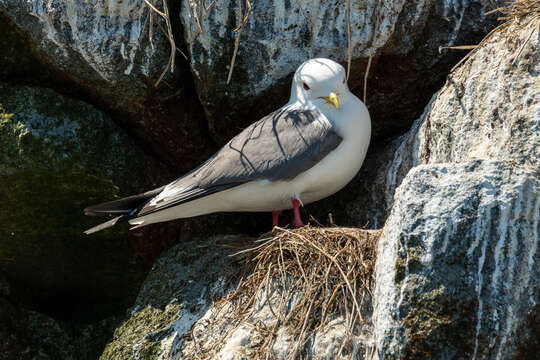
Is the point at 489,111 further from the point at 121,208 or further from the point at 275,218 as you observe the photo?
the point at 121,208

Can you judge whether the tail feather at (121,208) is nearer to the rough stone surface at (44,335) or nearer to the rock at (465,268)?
the rough stone surface at (44,335)

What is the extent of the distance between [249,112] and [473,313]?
2.24 m

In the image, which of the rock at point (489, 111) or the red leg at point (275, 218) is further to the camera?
the red leg at point (275, 218)

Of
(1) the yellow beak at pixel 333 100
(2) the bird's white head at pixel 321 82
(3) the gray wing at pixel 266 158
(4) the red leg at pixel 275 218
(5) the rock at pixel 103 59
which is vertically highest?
(5) the rock at pixel 103 59

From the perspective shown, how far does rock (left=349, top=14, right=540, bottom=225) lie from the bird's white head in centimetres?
54

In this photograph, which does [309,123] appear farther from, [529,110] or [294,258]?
[529,110]

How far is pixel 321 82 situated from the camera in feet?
13.0

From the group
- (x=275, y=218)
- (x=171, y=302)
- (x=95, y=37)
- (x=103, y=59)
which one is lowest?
(x=171, y=302)

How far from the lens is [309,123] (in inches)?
158

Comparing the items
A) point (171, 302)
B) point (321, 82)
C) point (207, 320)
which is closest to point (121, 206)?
point (171, 302)

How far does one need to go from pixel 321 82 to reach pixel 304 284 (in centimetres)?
124

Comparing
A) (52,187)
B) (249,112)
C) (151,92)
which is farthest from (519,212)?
(52,187)

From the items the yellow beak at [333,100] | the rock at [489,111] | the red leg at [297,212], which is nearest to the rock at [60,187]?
the red leg at [297,212]

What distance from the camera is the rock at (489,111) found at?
3.07 m
